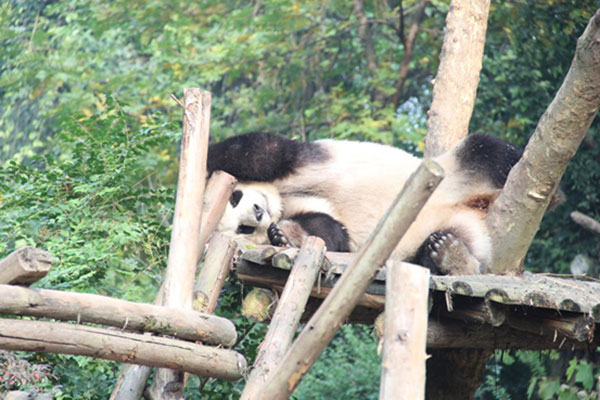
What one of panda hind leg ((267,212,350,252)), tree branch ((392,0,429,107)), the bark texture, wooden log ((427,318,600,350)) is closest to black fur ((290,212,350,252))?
panda hind leg ((267,212,350,252))

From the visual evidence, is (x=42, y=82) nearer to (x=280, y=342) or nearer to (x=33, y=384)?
(x=33, y=384)

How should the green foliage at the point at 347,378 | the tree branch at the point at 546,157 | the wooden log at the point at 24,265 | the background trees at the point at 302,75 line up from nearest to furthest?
the wooden log at the point at 24,265
the tree branch at the point at 546,157
the green foliage at the point at 347,378
the background trees at the point at 302,75

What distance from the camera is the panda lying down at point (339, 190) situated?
4.16 meters

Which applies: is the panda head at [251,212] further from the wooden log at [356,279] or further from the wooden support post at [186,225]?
the wooden log at [356,279]

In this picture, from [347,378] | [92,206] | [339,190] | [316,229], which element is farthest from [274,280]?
[347,378]

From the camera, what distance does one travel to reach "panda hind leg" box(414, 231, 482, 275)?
12.3 ft

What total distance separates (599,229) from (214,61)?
4.34 meters

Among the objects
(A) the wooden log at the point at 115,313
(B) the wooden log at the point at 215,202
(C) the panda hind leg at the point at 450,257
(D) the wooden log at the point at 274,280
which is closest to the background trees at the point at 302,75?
(B) the wooden log at the point at 215,202

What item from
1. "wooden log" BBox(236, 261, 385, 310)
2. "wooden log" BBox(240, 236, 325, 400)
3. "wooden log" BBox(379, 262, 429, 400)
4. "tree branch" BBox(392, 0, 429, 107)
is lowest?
"tree branch" BBox(392, 0, 429, 107)

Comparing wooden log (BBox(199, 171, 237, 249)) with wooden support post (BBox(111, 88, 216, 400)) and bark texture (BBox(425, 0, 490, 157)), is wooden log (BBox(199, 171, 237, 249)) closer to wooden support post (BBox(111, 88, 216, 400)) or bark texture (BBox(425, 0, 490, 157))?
wooden support post (BBox(111, 88, 216, 400))

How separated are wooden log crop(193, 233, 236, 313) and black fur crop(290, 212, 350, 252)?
0.60 meters

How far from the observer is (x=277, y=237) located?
390cm

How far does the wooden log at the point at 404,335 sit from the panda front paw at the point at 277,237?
1.45 m

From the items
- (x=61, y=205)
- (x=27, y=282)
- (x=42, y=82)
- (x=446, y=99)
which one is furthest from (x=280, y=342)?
(x=42, y=82)
